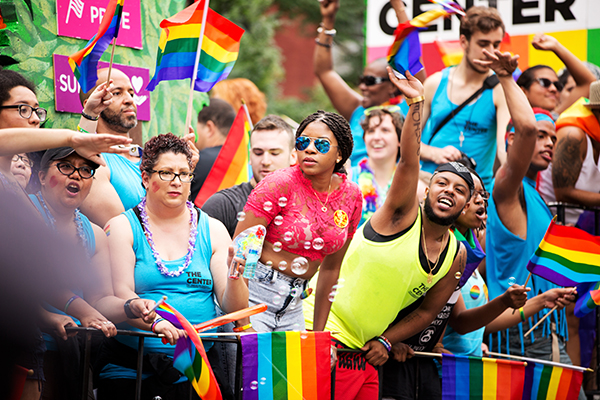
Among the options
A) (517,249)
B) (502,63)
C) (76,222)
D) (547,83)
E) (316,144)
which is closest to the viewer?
(76,222)

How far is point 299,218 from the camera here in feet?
12.0

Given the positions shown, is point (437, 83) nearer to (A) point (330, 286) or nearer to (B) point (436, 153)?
(B) point (436, 153)

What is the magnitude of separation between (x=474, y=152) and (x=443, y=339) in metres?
1.76

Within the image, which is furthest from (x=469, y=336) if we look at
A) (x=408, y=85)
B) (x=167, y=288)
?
(x=167, y=288)

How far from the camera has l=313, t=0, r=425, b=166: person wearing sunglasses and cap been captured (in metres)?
6.01

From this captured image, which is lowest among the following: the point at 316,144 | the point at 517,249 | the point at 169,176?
the point at 517,249

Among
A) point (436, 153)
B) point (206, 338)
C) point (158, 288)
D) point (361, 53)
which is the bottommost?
point (206, 338)

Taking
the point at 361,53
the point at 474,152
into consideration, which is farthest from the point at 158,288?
the point at 361,53

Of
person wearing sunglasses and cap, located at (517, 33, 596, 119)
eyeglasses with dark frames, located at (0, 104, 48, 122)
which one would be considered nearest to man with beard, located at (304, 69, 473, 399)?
eyeglasses with dark frames, located at (0, 104, 48, 122)

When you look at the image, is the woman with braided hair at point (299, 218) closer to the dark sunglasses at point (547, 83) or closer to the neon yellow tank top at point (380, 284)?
the neon yellow tank top at point (380, 284)

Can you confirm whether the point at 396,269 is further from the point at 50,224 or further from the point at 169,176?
the point at 50,224

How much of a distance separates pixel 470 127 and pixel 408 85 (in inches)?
75.1

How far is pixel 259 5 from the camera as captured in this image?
63.6 ft

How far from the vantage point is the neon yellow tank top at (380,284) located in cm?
393
